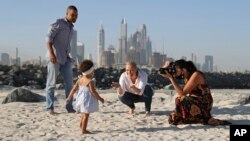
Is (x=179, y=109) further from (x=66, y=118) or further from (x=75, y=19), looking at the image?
(x=75, y=19)

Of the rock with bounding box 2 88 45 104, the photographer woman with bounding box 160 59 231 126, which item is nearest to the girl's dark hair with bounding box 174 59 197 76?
the photographer woman with bounding box 160 59 231 126

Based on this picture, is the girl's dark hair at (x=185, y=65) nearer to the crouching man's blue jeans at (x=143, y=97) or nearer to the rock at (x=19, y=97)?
the crouching man's blue jeans at (x=143, y=97)

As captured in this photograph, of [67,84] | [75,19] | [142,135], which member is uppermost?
[75,19]

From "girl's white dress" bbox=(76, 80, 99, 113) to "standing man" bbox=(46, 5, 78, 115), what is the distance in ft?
5.00

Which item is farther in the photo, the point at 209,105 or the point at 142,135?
the point at 209,105

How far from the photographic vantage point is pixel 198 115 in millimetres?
6945

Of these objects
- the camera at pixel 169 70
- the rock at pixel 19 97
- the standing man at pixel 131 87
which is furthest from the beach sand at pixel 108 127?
the rock at pixel 19 97

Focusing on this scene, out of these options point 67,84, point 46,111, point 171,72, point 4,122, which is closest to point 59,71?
point 67,84

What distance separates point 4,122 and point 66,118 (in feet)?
3.26

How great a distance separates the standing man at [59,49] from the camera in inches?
313

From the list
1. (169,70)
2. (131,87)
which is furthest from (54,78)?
(169,70)

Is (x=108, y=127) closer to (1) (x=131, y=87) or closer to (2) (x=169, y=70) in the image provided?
(1) (x=131, y=87)

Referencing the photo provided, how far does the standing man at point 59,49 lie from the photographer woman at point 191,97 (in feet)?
6.74

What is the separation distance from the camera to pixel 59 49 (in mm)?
8078
